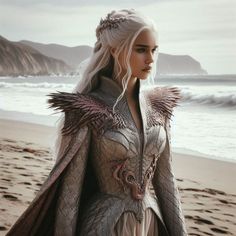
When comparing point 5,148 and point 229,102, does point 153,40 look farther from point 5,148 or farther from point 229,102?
point 229,102

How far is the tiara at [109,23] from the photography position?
1623mm

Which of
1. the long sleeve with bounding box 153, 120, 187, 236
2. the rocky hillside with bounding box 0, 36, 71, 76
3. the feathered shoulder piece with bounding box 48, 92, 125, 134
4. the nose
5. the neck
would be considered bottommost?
the rocky hillside with bounding box 0, 36, 71, 76

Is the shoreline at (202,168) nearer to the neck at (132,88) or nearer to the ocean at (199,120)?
the ocean at (199,120)

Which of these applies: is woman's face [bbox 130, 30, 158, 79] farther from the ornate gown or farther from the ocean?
the ocean

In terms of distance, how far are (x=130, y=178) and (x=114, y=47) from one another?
0.39m

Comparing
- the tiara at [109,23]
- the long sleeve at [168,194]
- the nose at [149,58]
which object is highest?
the tiara at [109,23]

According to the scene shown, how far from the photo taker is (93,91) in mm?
1717

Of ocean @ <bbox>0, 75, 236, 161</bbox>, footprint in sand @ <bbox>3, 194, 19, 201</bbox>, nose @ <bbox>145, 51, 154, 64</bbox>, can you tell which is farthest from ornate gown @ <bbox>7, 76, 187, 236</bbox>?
footprint in sand @ <bbox>3, 194, 19, 201</bbox>

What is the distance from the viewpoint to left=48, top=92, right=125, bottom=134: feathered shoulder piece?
161 centimetres

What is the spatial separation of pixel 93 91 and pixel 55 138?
0.66 ft

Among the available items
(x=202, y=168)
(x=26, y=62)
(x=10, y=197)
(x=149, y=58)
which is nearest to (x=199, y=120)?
(x=202, y=168)

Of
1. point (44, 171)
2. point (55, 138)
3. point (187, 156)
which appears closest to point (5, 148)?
point (44, 171)

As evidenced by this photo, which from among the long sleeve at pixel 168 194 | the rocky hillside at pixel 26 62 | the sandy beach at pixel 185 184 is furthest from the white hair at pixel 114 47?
the rocky hillside at pixel 26 62

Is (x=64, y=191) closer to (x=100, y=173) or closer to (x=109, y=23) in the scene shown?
(x=100, y=173)
